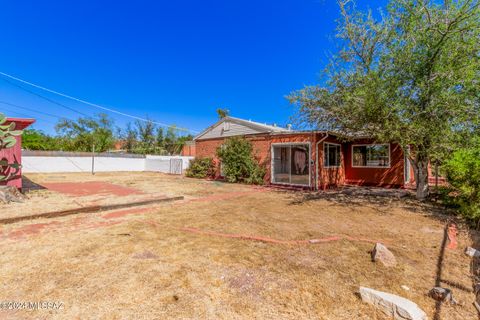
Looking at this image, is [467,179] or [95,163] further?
[95,163]

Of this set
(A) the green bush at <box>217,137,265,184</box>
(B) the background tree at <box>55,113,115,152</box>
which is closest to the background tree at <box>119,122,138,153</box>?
(B) the background tree at <box>55,113,115,152</box>

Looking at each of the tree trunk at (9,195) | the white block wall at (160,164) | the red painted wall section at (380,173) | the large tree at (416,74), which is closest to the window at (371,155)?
the red painted wall section at (380,173)

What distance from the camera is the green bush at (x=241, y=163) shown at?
506 inches

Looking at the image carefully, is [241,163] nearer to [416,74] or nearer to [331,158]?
[331,158]

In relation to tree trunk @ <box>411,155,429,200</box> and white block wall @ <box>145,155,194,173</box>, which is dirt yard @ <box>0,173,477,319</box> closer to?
tree trunk @ <box>411,155,429,200</box>

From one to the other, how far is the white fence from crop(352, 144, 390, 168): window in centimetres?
1182

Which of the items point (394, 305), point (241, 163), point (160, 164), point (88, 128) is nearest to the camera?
point (394, 305)

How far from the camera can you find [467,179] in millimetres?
5699

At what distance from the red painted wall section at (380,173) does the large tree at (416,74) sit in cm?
360

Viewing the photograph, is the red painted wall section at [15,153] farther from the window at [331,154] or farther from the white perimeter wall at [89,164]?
the window at [331,154]

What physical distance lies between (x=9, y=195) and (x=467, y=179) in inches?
479

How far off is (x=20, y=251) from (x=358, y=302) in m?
4.52

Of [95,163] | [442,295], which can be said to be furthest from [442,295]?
[95,163]

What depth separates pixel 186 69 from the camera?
21.5 m
